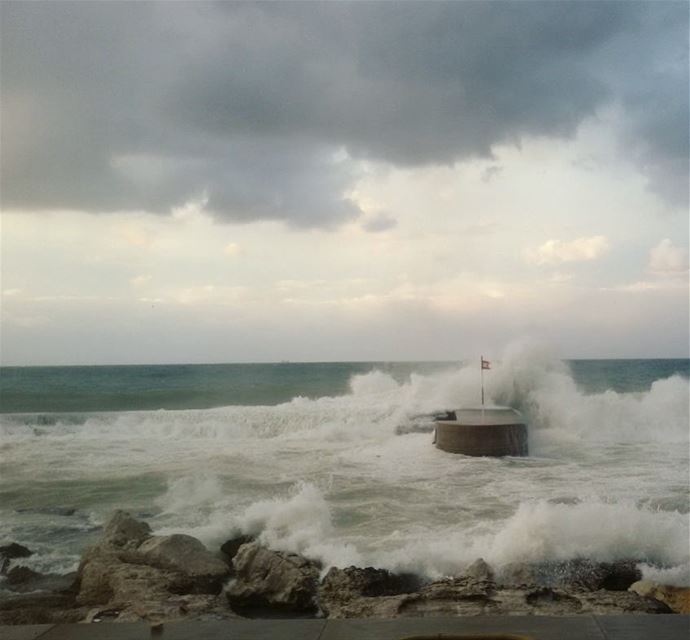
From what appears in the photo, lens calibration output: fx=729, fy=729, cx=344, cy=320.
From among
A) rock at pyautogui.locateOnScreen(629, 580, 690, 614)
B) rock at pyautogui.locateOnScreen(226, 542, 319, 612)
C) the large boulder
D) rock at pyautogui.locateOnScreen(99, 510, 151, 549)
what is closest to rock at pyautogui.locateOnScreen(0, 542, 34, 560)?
rock at pyautogui.locateOnScreen(99, 510, 151, 549)

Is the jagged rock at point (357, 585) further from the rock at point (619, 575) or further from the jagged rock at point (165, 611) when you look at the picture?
the rock at point (619, 575)

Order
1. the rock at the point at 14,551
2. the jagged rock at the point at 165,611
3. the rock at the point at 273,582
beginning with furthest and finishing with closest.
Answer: the rock at the point at 14,551 → the rock at the point at 273,582 → the jagged rock at the point at 165,611

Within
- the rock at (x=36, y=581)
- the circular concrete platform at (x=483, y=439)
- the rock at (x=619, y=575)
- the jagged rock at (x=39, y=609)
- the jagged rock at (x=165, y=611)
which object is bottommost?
the rock at (x=619, y=575)

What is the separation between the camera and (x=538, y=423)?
23844 mm

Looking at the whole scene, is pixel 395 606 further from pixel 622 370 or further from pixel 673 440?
pixel 622 370

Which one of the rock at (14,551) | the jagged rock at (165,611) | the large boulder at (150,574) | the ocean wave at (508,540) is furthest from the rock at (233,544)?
the jagged rock at (165,611)

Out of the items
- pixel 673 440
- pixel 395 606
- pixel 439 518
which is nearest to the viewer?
pixel 395 606

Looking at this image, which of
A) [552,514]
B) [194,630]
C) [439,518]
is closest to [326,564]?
[439,518]

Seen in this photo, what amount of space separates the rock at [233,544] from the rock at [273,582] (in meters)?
1.42

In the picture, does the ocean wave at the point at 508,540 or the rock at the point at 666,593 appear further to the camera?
the ocean wave at the point at 508,540

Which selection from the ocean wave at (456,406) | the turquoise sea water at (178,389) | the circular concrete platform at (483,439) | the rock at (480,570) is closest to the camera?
the rock at (480,570)

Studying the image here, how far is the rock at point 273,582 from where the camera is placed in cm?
740

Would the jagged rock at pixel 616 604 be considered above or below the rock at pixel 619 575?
above

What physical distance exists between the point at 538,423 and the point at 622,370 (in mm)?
54461
